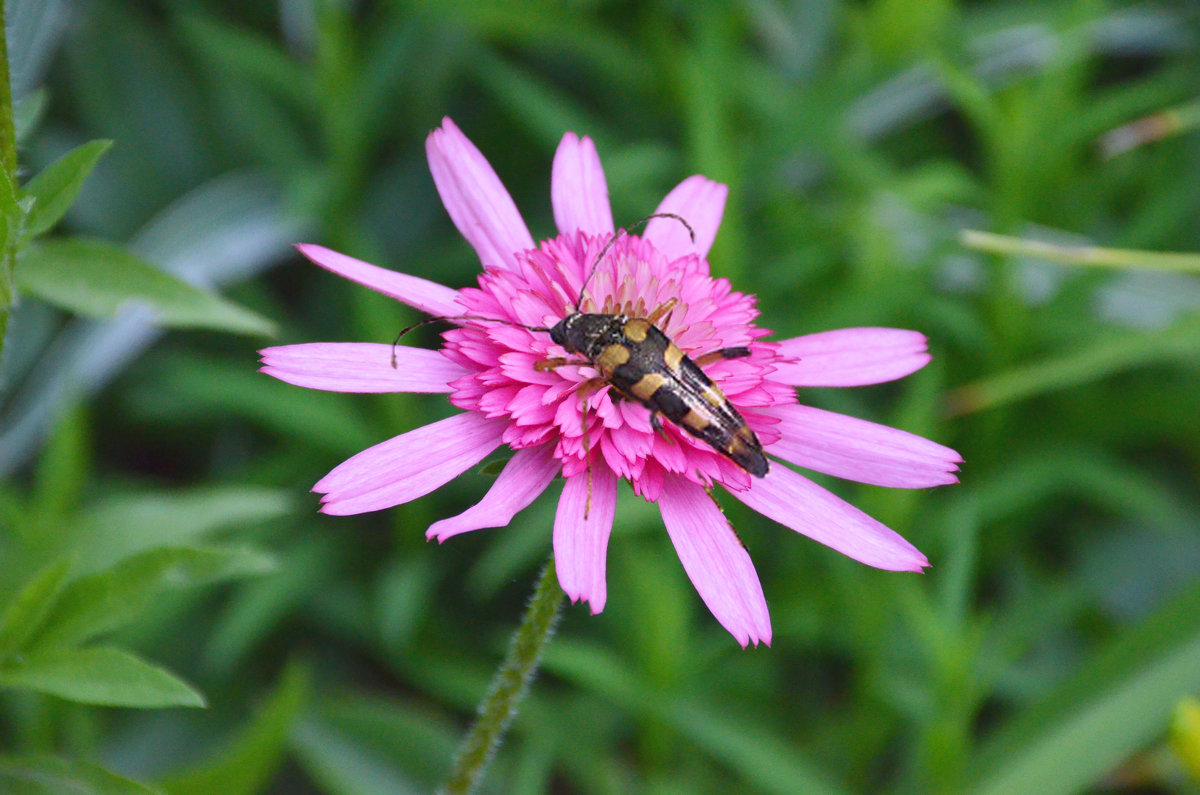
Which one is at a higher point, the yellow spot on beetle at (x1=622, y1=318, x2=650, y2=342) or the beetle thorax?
the yellow spot on beetle at (x1=622, y1=318, x2=650, y2=342)

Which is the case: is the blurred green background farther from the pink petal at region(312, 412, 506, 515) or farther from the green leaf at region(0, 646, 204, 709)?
the pink petal at region(312, 412, 506, 515)

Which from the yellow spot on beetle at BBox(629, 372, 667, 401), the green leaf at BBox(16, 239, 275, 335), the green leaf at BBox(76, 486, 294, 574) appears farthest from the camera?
the green leaf at BBox(76, 486, 294, 574)

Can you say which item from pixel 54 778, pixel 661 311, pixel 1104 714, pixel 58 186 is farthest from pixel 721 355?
pixel 1104 714

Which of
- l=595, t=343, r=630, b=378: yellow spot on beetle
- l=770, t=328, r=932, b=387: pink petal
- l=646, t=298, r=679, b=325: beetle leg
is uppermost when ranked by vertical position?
l=770, t=328, r=932, b=387: pink petal

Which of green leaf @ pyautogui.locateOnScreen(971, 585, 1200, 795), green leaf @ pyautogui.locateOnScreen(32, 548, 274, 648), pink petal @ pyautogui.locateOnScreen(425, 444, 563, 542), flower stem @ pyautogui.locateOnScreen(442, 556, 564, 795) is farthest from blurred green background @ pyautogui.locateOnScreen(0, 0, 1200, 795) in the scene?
pink petal @ pyautogui.locateOnScreen(425, 444, 563, 542)

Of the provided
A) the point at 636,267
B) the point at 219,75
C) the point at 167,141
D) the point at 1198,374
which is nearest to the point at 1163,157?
the point at 1198,374

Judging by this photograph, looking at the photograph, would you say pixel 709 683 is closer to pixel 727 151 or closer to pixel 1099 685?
pixel 1099 685

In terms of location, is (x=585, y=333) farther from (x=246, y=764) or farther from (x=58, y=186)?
(x=246, y=764)
